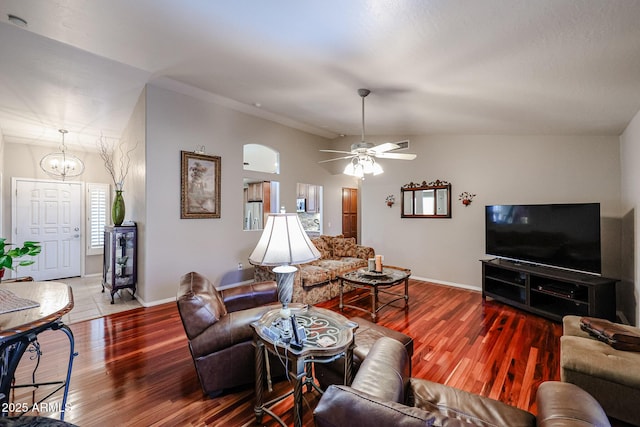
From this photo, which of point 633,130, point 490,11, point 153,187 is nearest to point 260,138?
point 153,187

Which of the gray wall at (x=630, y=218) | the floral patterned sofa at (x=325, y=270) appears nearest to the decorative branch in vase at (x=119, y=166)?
the floral patterned sofa at (x=325, y=270)

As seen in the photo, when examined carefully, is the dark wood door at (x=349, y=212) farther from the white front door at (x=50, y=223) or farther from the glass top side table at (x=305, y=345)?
the white front door at (x=50, y=223)

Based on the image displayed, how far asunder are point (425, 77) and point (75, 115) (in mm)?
5228

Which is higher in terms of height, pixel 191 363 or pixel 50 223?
pixel 50 223

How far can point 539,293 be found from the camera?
3533 mm

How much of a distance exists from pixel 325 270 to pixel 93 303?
3.46m

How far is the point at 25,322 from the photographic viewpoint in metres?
1.27

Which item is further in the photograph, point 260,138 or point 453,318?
point 260,138

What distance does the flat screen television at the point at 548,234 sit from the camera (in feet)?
10.3

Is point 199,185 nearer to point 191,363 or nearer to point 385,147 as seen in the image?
point 191,363

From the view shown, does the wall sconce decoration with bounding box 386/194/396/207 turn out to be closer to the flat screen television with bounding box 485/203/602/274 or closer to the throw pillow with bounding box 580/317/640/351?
the flat screen television with bounding box 485/203/602/274

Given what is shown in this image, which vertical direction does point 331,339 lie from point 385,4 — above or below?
below

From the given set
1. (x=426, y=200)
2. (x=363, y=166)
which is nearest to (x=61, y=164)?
(x=363, y=166)

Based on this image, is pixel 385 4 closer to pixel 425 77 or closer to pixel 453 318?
pixel 425 77
